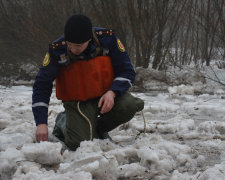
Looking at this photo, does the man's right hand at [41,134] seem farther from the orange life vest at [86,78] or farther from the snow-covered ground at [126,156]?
the orange life vest at [86,78]

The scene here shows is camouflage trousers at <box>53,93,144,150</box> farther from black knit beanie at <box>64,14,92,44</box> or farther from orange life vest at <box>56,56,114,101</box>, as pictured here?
black knit beanie at <box>64,14,92,44</box>

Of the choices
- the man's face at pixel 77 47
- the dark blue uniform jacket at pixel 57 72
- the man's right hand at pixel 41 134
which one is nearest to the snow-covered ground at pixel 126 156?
the man's right hand at pixel 41 134

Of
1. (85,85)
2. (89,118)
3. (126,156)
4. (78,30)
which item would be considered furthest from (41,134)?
(78,30)

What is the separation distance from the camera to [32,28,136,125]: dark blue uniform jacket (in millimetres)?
2246

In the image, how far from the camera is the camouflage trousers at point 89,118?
2.23 meters

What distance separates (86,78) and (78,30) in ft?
1.35

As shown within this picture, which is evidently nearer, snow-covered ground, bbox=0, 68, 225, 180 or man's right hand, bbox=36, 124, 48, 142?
snow-covered ground, bbox=0, 68, 225, 180

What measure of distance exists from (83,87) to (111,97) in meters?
0.28

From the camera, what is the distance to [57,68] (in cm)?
229

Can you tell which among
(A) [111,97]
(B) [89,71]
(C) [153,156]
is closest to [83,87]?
(B) [89,71]

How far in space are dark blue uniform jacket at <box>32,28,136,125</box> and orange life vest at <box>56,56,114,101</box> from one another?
0.06m

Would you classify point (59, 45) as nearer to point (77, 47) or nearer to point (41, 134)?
point (77, 47)

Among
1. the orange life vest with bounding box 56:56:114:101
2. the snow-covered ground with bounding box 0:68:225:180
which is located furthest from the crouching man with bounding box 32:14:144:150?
the snow-covered ground with bounding box 0:68:225:180

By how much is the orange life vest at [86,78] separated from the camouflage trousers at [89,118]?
0.30 ft
